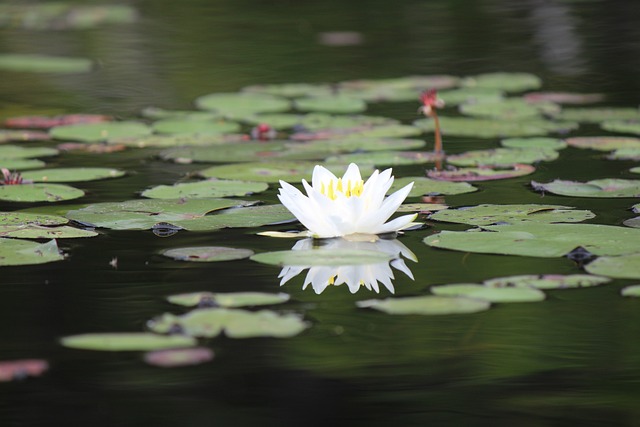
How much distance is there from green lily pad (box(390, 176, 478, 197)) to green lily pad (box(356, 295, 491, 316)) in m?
1.14

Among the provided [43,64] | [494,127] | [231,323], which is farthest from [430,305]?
[43,64]

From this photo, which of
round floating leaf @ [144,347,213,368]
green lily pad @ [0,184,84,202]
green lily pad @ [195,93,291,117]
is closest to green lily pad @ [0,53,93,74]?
green lily pad @ [195,93,291,117]

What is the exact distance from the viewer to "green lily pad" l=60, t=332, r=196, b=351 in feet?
7.13

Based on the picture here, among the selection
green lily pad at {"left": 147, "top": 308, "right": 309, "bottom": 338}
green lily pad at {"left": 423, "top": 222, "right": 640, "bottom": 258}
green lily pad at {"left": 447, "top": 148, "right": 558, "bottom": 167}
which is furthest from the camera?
green lily pad at {"left": 447, "top": 148, "right": 558, "bottom": 167}

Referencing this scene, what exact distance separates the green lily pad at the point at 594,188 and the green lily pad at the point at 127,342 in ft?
5.49

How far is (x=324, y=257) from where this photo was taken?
2.77 m

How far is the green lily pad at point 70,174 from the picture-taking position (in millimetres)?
3918

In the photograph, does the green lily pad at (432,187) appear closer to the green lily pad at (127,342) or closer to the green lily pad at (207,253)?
the green lily pad at (207,253)

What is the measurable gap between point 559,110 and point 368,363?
3.28 m

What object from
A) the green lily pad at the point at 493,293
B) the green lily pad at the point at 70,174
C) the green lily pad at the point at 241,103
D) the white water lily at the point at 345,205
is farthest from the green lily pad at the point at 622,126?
the green lily pad at the point at 493,293

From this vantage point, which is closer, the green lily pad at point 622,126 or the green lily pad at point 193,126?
the green lily pad at point 622,126

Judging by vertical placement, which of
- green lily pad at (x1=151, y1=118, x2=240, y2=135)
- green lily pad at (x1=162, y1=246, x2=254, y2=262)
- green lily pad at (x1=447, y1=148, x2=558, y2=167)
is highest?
green lily pad at (x1=151, y1=118, x2=240, y2=135)

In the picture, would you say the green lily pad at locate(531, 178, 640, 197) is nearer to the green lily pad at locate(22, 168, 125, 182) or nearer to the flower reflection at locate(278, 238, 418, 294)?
the flower reflection at locate(278, 238, 418, 294)

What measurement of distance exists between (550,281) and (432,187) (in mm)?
1159
